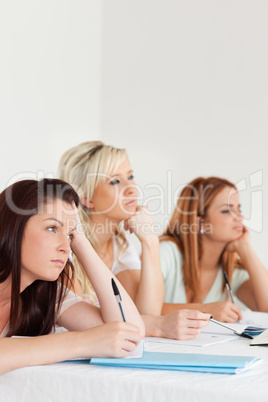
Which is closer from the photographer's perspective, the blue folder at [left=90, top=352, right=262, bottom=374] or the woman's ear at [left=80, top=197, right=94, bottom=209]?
the blue folder at [left=90, top=352, right=262, bottom=374]

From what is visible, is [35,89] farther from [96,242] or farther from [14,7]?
[96,242]

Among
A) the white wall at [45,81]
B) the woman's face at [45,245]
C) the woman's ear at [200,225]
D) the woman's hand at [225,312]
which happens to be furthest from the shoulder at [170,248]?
the woman's face at [45,245]

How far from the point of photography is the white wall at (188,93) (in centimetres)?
317

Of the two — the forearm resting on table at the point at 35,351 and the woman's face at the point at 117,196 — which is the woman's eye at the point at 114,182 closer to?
the woman's face at the point at 117,196

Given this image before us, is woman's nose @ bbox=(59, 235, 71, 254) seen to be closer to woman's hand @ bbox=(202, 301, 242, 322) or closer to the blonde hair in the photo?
woman's hand @ bbox=(202, 301, 242, 322)

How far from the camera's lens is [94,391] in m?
0.81

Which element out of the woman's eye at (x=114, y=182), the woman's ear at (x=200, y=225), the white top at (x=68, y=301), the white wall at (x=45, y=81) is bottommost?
the white top at (x=68, y=301)

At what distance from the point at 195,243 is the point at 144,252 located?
44cm

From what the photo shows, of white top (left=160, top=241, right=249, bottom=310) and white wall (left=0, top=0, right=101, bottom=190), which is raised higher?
white wall (left=0, top=0, right=101, bottom=190)

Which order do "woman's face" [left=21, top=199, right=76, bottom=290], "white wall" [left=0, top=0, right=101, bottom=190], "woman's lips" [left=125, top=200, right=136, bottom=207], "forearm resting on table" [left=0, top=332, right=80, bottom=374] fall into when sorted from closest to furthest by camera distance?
"forearm resting on table" [left=0, top=332, right=80, bottom=374], "woman's face" [left=21, top=199, right=76, bottom=290], "woman's lips" [left=125, top=200, right=136, bottom=207], "white wall" [left=0, top=0, right=101, bottom=190]

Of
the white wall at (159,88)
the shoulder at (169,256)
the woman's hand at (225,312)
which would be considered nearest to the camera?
the woman's hand at (225,312)

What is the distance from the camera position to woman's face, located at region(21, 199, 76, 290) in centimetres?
108

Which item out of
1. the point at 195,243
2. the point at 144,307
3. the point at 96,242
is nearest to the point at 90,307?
the point at 144,307

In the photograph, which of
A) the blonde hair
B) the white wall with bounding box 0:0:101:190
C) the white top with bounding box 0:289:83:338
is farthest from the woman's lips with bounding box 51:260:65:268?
the white wall with bounding box 0:0:101:190
